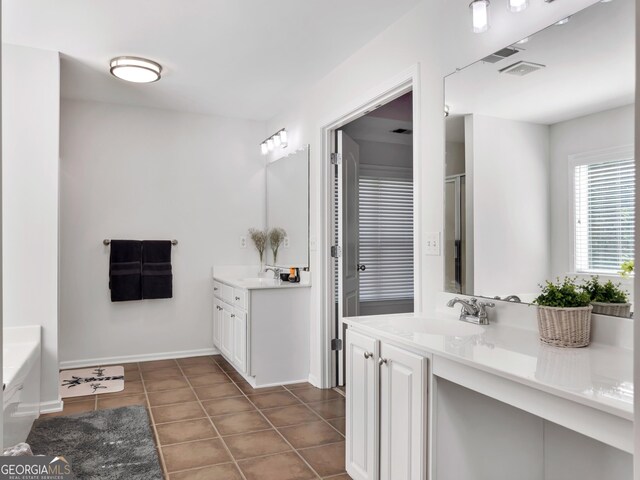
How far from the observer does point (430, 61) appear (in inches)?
102

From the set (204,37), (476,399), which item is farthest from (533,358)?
Result: (204,37)

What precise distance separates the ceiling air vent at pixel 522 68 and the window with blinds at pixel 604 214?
0.47 meters

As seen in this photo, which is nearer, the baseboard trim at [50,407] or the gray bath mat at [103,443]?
the gray bath mat at [103,443]

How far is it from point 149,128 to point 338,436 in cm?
351

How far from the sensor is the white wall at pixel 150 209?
4.50 meters

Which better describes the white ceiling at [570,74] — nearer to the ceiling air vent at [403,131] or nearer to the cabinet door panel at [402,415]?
the cabinet door panel at [402,415]

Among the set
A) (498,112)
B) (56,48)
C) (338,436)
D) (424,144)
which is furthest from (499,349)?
(56,48)

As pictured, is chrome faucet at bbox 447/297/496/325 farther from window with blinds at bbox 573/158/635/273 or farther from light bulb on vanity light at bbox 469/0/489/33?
light bulb on vanity light at bbox 469/0/489/33

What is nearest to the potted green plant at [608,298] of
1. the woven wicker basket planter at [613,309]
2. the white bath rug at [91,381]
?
the woven wicker basket planter at [613,309]

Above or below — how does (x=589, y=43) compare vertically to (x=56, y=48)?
below

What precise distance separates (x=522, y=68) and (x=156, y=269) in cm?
381

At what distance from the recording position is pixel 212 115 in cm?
505

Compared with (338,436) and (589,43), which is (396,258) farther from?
(589,43)

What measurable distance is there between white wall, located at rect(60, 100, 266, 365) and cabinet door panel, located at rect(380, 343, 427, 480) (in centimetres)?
334
